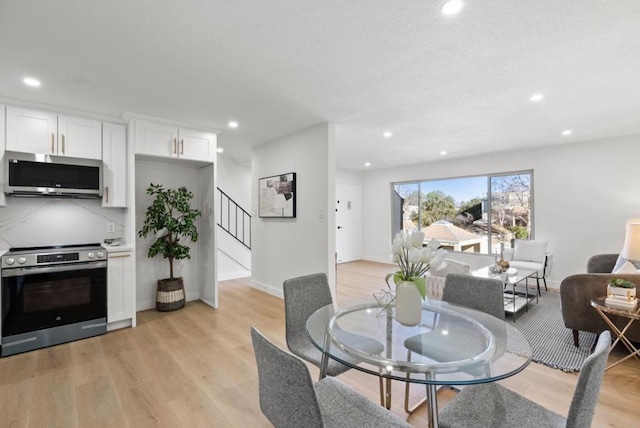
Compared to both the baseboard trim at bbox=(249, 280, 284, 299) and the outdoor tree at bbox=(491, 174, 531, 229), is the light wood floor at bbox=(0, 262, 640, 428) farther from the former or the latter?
the outdoor tree at bbox=(491, 174, 531, 229)

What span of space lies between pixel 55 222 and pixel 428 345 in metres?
4.20

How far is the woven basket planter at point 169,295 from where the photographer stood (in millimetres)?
3988

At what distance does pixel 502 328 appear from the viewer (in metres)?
1.66

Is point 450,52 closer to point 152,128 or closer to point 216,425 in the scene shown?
point 216,425

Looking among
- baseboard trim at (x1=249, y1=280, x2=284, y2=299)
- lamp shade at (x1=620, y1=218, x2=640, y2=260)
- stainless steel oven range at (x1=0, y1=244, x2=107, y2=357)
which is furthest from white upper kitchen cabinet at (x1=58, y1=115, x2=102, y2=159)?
lamp shade at (x1=620, y1=218, x2=640, y2=260)

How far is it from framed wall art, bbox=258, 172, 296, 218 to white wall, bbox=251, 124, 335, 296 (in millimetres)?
85

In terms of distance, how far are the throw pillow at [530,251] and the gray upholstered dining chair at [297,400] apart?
4.99 meters

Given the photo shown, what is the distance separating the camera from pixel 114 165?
358cm

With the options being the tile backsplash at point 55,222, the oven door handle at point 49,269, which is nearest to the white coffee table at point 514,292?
the oven door handle at point 49,269

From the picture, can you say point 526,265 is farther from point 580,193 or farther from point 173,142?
point 173,142

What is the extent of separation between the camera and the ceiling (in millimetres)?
1792

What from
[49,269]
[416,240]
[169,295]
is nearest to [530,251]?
[416,240]

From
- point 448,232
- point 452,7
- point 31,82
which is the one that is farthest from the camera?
point 448,232

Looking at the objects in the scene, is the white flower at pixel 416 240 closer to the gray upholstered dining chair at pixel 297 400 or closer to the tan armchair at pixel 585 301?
the gray upholstered dining chair at pixel 297 400
